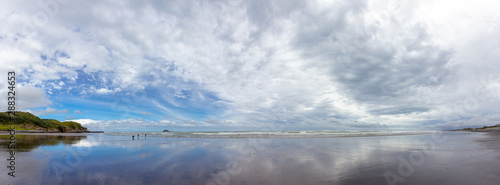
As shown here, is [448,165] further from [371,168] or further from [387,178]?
[387,178]

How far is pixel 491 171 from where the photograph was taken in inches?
433

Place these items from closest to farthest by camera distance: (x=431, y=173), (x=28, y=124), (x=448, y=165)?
(x=431, y=173) → (x=448, y=165) → (x=28, y=124)

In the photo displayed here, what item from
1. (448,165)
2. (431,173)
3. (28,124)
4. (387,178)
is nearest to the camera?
(387,178)

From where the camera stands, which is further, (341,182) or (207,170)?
(207,170)

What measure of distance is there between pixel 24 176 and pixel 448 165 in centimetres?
2602

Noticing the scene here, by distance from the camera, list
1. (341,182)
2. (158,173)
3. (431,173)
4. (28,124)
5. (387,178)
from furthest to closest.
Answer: (28,124) → (158,173) → (431,173) → (387,178) → (341,182)

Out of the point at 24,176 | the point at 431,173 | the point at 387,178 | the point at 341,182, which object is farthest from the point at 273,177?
the point at 24,176

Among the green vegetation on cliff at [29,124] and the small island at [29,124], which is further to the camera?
the green vegetation on cliff at [29,124]

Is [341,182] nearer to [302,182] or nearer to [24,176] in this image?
[302,182]

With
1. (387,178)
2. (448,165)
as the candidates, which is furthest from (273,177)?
(448,165)

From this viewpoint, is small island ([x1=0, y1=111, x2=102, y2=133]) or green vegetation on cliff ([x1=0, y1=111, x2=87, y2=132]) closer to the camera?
small island ([x1=0, y1=111, x2=102, y2=133])

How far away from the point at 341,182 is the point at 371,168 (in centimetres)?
433

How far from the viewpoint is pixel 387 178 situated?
9.90 metres

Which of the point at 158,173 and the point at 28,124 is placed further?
the point at 28,124
